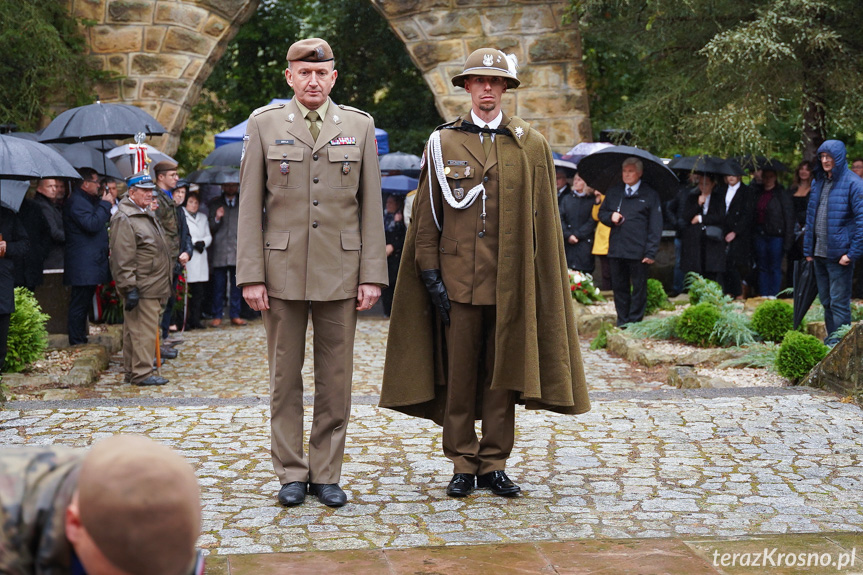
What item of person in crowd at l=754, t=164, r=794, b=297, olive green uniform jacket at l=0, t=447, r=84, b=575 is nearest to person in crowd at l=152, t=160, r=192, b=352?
person in crowd at l=754, t=164, r=794, b=297

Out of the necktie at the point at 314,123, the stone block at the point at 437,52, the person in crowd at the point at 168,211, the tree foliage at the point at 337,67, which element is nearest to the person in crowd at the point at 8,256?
the person in crowd at the point at 168,211

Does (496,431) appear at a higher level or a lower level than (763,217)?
lower

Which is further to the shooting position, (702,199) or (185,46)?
(185,46)

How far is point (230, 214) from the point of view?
41.2ft

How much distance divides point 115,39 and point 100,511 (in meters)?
13.4

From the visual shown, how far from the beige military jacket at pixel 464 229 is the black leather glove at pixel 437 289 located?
1.1 inches

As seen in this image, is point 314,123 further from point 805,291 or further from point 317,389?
point 805,291

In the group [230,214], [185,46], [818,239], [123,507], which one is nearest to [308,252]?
[123,507]

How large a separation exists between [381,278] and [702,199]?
8850mm

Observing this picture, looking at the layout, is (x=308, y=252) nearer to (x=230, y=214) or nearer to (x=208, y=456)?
(x=208, y=456)

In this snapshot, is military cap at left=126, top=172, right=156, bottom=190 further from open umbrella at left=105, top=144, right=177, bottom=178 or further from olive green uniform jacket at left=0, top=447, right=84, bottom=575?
olive green uniform jacket at left=0, top=447, right=84, bottom=575

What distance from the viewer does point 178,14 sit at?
46.4ft

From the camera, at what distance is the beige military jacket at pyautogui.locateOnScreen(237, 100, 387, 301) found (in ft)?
15.1

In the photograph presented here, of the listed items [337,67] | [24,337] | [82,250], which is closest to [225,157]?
[82,250]
